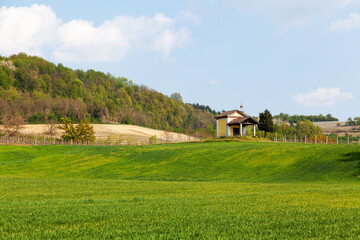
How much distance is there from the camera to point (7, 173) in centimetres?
3631

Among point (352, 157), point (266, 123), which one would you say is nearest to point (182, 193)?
point (352, 157)

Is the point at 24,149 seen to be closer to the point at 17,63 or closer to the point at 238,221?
the point at 238,221

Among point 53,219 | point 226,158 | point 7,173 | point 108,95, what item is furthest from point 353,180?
point 108,95

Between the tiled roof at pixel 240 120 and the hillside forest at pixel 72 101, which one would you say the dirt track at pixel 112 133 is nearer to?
the hillside forest at pixel 72 101

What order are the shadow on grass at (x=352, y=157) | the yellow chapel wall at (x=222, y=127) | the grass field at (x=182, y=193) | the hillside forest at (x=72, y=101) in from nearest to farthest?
the grass field at (x=182, y=193), the shadow on grass at (x=352, y=157), the yellow chapel wall at (x=222, y=127), the hillside forest at (x=72, y=101)

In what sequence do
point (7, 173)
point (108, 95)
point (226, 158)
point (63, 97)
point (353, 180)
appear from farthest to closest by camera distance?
point (108, 95)
point (63, 97)
point (226, 158)
point (7, 173)
point (353, 180)

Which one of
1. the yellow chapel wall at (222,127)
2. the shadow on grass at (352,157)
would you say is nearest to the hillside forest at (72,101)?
the yellow chapel wall at (222,127)

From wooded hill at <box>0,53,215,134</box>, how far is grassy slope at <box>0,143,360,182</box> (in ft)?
267

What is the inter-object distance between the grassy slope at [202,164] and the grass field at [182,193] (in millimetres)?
108

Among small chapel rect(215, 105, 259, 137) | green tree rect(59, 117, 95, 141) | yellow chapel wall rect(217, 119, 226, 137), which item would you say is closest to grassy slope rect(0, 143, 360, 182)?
small chapel rect(215, 105, 259, 137)

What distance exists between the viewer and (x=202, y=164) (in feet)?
124

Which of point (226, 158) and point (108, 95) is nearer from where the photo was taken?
point (226, 158)

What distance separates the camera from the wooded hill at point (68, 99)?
133 meters

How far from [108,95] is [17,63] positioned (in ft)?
156
